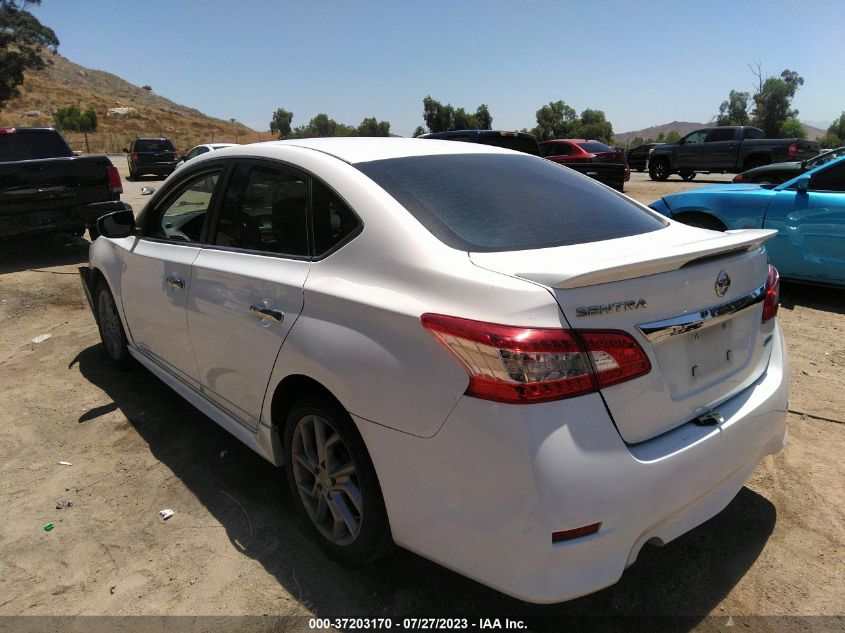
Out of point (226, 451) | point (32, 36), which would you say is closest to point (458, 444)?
point (226, 451)

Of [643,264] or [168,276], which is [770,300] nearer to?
[643,264]

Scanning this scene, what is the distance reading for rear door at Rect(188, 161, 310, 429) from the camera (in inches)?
98.4

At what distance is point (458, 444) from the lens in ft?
5.79

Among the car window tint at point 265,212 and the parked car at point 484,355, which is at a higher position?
the car window tint at point 265,212

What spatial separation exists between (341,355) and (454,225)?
63 cm

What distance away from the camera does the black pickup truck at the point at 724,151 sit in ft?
60.9

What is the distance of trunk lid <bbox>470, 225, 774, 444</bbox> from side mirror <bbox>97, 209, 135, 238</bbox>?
2.89 m

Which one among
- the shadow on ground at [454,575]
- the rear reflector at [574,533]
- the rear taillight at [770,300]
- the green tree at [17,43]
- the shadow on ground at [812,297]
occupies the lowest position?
the shadow on ground at [812,297]

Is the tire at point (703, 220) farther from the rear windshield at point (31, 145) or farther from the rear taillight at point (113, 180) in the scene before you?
the rear windshield at point (31, 145)

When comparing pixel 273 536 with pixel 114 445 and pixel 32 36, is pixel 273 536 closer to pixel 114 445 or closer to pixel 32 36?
pixel 114 445

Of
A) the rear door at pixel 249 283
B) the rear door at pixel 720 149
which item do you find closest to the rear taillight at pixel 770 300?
the rear door at pixel 249 283

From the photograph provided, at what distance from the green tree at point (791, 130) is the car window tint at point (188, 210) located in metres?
59.9

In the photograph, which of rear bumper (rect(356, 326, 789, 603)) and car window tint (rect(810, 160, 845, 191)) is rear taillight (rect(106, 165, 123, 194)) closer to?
rear bumper (rect(356, 326, 789, 603))

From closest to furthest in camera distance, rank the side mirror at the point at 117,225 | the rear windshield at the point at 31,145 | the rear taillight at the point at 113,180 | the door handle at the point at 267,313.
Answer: the door handle at the point at 267,313
the side mirror at the point at 117,225
the rear taillight at the point at 113,180
the rear windshield at the point at 31,145
